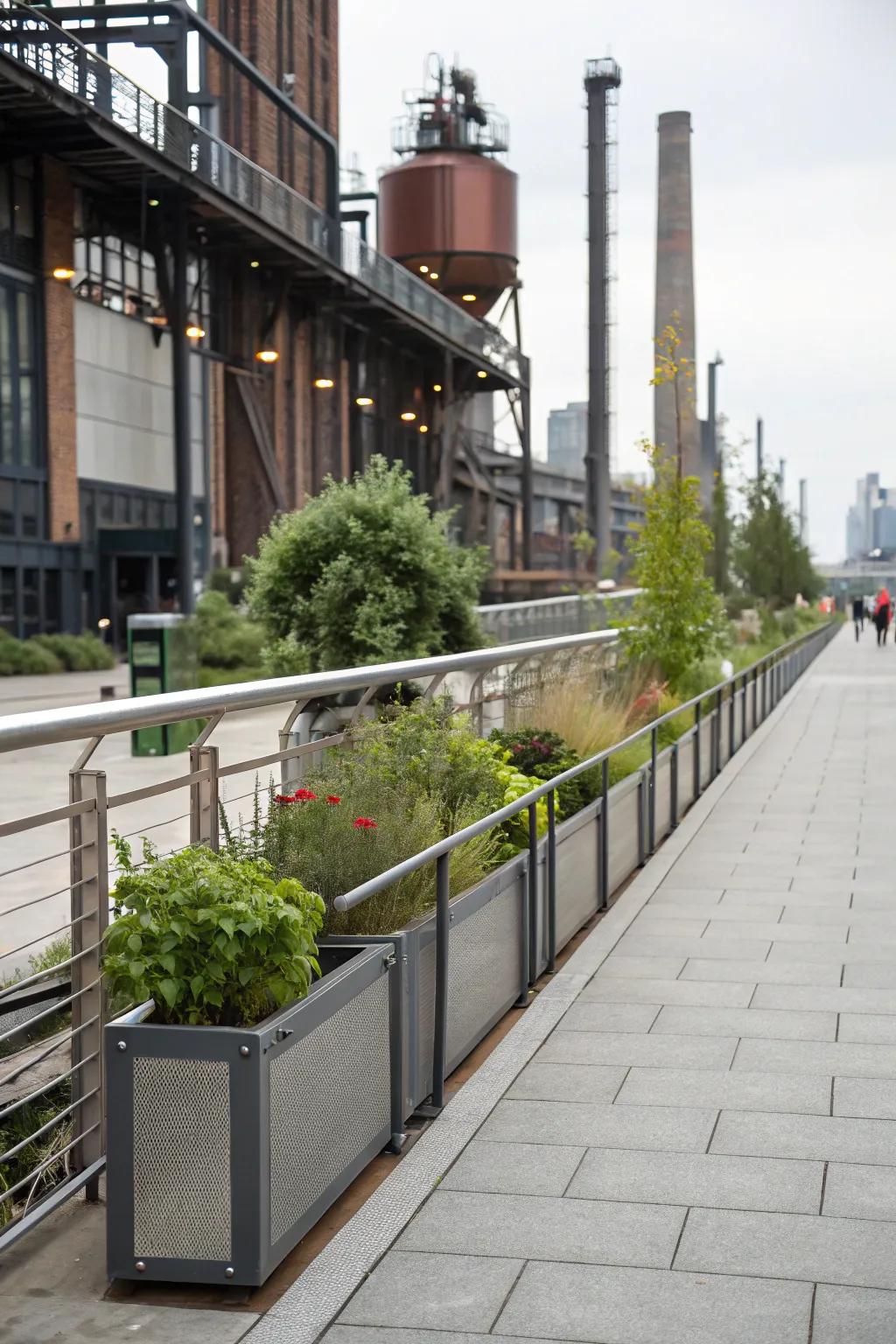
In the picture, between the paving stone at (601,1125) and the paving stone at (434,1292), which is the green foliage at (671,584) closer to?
the paving stone at (601,1125)

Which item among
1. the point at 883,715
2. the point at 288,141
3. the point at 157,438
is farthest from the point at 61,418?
the point at 883,715

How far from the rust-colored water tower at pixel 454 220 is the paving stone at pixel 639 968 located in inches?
2274

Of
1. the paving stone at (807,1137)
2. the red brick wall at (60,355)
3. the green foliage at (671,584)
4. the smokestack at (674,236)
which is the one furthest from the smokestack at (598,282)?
the paving stone at (807,1137)

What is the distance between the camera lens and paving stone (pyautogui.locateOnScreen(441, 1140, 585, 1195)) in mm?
4391

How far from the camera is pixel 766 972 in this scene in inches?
275

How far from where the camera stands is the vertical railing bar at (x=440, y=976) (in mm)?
5055

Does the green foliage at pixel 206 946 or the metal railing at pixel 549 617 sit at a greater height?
the metal railing at pixel 549 617

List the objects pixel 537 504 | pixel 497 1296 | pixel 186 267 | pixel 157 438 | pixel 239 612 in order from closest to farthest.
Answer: pixel 497 1296, pixel 239 612, pixel 186 267, pixel 157 438, pixel 537 504

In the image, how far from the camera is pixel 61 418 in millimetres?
34594


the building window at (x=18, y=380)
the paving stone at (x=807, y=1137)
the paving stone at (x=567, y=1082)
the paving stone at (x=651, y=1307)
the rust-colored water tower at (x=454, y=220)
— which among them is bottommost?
the paving stone at (x=567, y=1082)

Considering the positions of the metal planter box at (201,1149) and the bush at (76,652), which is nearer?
the metal planter box at (201,1149)

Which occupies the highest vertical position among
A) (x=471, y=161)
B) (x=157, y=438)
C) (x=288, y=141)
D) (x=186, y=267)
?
(x=471, y=161)

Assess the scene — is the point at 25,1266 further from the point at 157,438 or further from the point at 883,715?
the point at 157,438

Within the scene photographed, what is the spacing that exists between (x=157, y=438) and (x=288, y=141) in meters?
11.9
